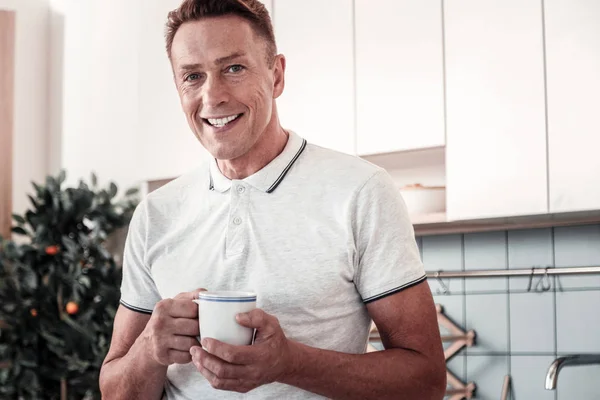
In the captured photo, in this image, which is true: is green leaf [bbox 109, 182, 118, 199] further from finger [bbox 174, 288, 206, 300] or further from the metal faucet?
finger [bbox 174, 288, 206, 300]

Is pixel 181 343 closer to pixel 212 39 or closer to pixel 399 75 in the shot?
pixel 212 39

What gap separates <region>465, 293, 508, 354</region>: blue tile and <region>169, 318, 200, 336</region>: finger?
1.80 meters

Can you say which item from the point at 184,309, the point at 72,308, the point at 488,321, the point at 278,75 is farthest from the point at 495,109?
the point at 72,308

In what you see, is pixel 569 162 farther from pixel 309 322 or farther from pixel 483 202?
pixel 309 322

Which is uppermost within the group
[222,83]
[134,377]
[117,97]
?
[117,97]

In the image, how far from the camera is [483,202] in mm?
2344

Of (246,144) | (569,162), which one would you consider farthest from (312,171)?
(569,162)

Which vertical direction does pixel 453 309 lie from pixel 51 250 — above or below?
below

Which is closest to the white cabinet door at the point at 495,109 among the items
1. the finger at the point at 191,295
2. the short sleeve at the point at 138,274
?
the short sleeve at the point at 138,274

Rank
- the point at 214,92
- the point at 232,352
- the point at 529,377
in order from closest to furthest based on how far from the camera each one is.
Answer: the point at 232,352, the point at 214,92, the point at 529,377

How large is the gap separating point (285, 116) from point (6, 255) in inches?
50.5

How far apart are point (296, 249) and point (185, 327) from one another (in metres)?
0.21

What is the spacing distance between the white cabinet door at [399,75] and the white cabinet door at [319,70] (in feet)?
0.17

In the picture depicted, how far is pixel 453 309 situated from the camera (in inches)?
109
